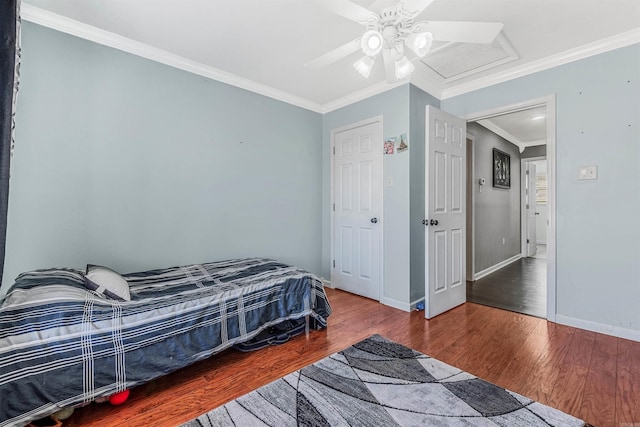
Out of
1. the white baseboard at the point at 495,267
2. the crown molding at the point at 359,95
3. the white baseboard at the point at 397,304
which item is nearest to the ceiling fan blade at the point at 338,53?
the crown molding at the point at 359,95

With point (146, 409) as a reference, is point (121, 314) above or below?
above

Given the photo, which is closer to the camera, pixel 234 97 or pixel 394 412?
pixel 394 412

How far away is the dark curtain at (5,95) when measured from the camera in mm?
1189

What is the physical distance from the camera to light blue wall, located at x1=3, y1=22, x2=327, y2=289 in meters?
1.99

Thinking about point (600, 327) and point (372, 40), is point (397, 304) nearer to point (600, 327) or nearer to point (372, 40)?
point (600, 327)

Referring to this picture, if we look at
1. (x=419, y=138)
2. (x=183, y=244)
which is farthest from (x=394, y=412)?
(x=419, y=138)

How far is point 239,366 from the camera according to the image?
1931mm

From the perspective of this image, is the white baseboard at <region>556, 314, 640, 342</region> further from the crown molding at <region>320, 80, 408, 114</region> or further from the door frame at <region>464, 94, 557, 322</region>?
the crown molding at <region>320, 80, 408, 114</region>

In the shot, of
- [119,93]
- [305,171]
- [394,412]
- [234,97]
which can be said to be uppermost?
[234,97]

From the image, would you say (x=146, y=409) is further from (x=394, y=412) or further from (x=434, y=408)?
(x=434, y=408)

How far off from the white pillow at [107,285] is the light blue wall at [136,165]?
590 mm

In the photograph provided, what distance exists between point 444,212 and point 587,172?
3.80 feet

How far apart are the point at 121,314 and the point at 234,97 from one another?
2272 mm

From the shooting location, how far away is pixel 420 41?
150 cm
